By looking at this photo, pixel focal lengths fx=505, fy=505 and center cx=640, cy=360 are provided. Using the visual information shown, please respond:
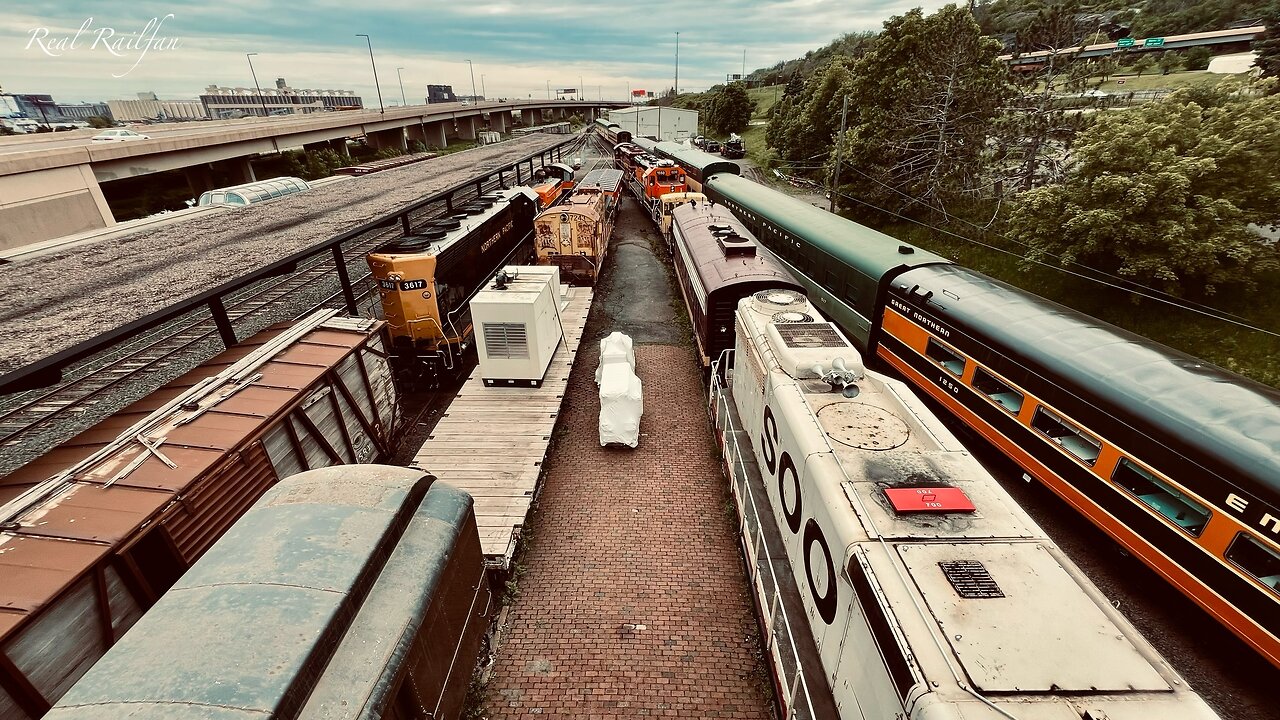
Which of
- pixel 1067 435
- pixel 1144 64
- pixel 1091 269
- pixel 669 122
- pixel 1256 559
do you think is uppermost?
pixel 1144 64

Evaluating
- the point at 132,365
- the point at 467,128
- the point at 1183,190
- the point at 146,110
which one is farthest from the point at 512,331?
the point at 146,110

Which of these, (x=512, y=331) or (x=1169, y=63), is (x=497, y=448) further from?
(x=1169, y=63)

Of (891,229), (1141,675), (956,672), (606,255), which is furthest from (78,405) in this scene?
(891,229)

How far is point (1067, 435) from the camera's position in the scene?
9719mm

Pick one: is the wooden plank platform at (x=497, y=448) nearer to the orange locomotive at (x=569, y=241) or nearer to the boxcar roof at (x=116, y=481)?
the boxcar roof at (x=116, y=481)

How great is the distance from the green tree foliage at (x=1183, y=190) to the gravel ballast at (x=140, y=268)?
24964mm

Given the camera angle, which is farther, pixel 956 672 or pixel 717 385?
pixel 717 385

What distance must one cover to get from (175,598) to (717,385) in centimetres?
1090

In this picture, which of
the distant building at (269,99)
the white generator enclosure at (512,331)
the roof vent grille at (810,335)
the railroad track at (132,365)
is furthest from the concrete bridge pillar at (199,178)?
the distant building at (269,99)

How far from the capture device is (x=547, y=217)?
22.1 m

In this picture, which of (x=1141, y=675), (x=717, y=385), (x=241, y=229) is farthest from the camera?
(x=241, y=229)

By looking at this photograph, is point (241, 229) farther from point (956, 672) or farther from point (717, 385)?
point (956, 672)

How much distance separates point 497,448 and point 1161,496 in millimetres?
12361

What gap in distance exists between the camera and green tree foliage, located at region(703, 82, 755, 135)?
87.8 metres
